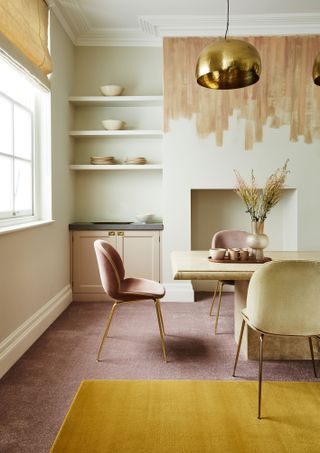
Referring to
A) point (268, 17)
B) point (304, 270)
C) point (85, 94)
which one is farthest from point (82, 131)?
point (304, 270)

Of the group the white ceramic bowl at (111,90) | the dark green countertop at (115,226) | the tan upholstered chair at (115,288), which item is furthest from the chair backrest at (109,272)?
the white ceramic bowl at (111,90)

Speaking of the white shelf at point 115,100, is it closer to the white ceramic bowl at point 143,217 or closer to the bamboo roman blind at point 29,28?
the bamboo roman blind at point 29,28

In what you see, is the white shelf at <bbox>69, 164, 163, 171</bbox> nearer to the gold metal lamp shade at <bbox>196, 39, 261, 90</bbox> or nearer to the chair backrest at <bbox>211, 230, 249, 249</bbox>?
the chair backrest at <bbox>211, 230, 249, 249</bbox>

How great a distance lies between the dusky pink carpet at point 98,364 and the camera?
2.19 m

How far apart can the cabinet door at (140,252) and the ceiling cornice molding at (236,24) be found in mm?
2180

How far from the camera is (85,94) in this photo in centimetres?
502

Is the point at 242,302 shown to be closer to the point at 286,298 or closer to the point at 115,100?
the point at 286,298

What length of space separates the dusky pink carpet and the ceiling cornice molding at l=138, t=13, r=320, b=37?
2945 millimetres

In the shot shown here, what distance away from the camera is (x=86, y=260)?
4.73 metres

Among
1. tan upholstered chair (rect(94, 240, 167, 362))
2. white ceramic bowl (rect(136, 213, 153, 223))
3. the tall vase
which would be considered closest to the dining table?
the tall vase

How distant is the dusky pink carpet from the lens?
2193mm

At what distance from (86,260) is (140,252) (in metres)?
0.59

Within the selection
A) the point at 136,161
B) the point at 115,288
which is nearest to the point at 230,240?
the point at 115,288

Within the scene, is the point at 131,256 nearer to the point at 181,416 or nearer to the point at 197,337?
the point at 197,337
